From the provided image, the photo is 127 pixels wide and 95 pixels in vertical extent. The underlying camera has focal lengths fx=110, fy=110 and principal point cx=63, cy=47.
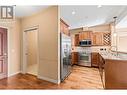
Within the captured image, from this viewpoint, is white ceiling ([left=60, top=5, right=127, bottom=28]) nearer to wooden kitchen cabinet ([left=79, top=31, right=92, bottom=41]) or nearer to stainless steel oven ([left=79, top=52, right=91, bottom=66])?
wooden kitchen cabinet ([left=79, top=31, right=92, bottom=41])

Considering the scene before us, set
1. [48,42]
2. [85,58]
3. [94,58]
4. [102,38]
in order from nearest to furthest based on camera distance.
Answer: [48,42]
[94,58]
[102,38]
[85,58]

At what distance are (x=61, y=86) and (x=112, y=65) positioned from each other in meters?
1.58

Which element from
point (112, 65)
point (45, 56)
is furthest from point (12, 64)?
point (112, 65)

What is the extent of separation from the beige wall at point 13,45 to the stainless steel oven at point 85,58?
362cm

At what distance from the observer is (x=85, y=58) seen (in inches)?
262

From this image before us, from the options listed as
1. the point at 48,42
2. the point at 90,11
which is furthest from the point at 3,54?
the point at 90,11

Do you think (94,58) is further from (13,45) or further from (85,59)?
(13,45)

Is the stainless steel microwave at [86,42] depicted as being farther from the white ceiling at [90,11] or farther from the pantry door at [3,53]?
the pantry door at [3,53]

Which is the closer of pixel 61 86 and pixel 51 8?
pixel 61 86

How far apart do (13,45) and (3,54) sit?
59cm

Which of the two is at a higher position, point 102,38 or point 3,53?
point 102,38

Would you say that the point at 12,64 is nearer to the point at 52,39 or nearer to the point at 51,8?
the point at 52,39

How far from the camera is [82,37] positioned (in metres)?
6.91

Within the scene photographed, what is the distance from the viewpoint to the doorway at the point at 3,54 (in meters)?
4.06
